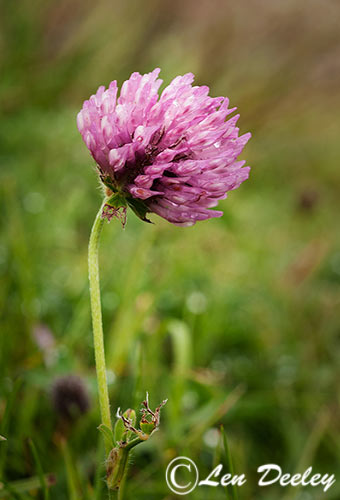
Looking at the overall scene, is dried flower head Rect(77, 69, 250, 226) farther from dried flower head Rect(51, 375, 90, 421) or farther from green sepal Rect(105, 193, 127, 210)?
dried flower head Rect(51, 375, 90, 421)

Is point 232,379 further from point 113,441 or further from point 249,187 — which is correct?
point 249,187

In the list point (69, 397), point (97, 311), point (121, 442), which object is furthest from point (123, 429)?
point (69, 397)

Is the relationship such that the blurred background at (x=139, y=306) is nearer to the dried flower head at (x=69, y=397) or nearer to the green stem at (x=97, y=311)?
the dried flower head at (x=69, y=397)

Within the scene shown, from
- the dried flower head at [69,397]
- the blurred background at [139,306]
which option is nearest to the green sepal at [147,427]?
the blurred background at [139,306]

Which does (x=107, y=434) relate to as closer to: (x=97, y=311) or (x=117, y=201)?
(x=97, y=311)

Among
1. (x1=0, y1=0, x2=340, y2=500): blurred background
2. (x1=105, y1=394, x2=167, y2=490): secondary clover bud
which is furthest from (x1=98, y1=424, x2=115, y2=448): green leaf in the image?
(x1=0, y1=0, x2=340, y2=500): blurred background

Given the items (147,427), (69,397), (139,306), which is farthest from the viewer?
(139,306)
